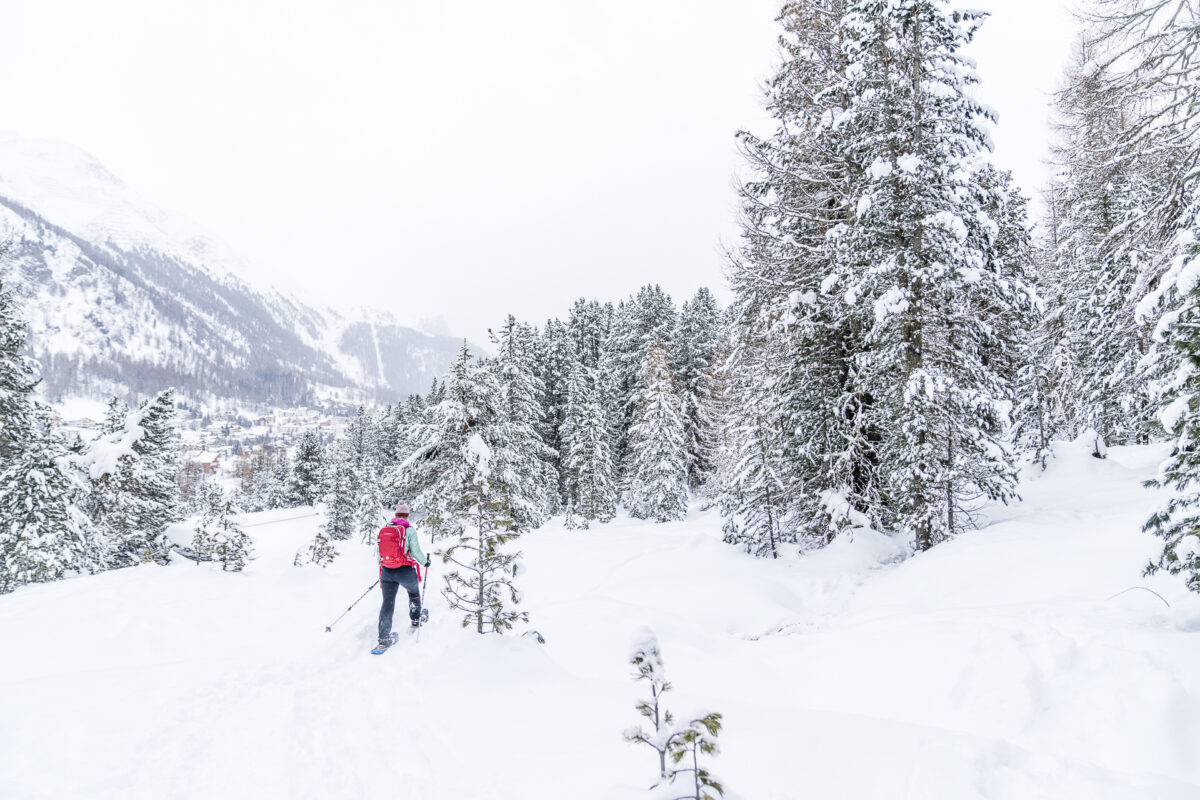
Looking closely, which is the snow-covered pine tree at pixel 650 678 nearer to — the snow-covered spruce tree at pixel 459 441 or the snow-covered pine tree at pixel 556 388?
the snow-covered spruce tree at pixel 459 441

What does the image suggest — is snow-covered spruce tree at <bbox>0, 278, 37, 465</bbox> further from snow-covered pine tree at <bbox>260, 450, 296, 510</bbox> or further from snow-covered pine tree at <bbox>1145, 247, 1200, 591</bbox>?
snow-covered pine tree at <bbox>260, 450, 296, 510</bbox>

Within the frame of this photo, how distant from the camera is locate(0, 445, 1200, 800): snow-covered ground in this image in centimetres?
355

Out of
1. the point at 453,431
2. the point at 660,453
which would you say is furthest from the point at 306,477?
the point at 660,453

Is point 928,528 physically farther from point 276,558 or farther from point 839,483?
point 276,558

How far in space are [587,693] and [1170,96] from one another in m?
9.86

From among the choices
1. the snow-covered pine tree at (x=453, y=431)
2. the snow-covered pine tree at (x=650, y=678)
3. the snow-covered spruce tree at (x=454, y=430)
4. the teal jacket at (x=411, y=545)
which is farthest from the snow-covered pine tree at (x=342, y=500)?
the snow-covered pine tree at (x=650, y=678)

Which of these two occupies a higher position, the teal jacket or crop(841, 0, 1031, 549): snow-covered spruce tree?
crop(841, 0, 1031, 549): snow-covered spruce tree

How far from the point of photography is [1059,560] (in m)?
7.27

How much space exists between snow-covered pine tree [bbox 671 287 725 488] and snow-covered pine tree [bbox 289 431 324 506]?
3982 centimetres

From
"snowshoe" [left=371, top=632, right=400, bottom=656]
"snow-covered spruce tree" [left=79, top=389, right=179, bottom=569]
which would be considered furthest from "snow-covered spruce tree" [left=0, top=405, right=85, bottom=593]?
"snowshoe" [left=371, top=632, right=400, bottom=656]

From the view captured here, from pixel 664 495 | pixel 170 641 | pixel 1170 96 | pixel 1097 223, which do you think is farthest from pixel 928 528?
pixel 664 495

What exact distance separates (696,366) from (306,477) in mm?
43388

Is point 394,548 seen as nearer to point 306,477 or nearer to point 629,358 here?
point 629,358

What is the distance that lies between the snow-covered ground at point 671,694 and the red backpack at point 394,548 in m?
1.09
